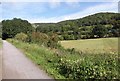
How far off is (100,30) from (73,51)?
41567mm

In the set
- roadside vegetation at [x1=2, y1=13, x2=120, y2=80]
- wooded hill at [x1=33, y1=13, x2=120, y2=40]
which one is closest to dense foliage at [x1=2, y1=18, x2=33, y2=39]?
roadside vegetation at [x1=2, y1=13, x2=120, y2=80]

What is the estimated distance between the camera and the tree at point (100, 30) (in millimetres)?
61888

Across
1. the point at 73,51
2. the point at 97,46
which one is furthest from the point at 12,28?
the point at 73,51

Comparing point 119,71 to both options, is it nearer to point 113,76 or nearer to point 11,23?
point 113,76

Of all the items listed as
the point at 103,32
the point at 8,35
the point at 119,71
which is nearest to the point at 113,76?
the point at 119,71

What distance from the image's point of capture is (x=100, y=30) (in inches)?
2472

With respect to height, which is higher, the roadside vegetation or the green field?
the roadside vegetation

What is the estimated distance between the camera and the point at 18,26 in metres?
91.4

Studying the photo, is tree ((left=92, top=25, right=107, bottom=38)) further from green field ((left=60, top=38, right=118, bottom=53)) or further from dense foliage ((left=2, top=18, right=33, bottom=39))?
dense foliage ((left=2, top=18, right=33, bottom=39))

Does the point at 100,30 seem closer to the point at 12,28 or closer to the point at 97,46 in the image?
the point at 97,46

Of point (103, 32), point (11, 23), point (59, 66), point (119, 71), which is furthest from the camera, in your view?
point (11, 23)

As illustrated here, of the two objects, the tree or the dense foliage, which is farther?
the dense foliage

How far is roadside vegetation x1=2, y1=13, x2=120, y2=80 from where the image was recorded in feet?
36.4

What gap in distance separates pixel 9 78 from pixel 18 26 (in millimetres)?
80638
